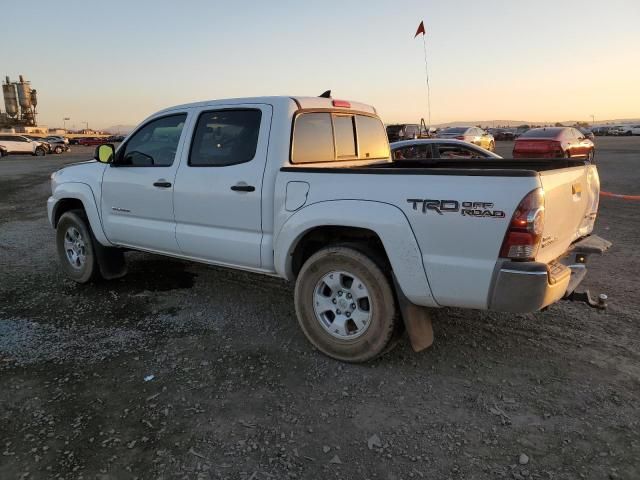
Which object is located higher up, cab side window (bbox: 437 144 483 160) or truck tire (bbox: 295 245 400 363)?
cab side window (bbox: 437 144 483 160)

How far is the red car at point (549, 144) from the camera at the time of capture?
17.5 meters

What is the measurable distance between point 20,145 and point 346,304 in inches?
1699

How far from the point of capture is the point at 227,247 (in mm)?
4352

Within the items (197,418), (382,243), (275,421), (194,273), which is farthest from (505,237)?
(194,273)

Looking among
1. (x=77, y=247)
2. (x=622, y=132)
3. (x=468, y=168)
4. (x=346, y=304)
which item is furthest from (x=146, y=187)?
(x=622, y=132)

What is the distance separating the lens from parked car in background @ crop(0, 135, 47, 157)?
38688 mm

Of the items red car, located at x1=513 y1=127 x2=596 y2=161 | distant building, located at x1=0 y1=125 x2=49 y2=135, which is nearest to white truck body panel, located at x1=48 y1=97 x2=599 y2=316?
red car, located at x1=513 y1=127 x2=596 y2=161

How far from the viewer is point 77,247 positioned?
585cm

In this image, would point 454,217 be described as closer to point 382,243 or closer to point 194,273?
→ point 382,243

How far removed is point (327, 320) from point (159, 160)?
2363mm

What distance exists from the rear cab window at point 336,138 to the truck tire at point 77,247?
2858mm

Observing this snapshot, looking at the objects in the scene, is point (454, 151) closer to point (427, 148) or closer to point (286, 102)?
point (427, 148)

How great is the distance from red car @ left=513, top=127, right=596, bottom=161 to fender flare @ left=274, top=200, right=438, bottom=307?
15869mm

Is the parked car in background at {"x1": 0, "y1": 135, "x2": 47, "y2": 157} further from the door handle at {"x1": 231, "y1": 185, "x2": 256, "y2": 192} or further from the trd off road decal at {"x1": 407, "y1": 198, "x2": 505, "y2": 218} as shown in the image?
the trd off road decal at {"x1": 407, "y1": 198, "x2": 505, "y2": 218}
